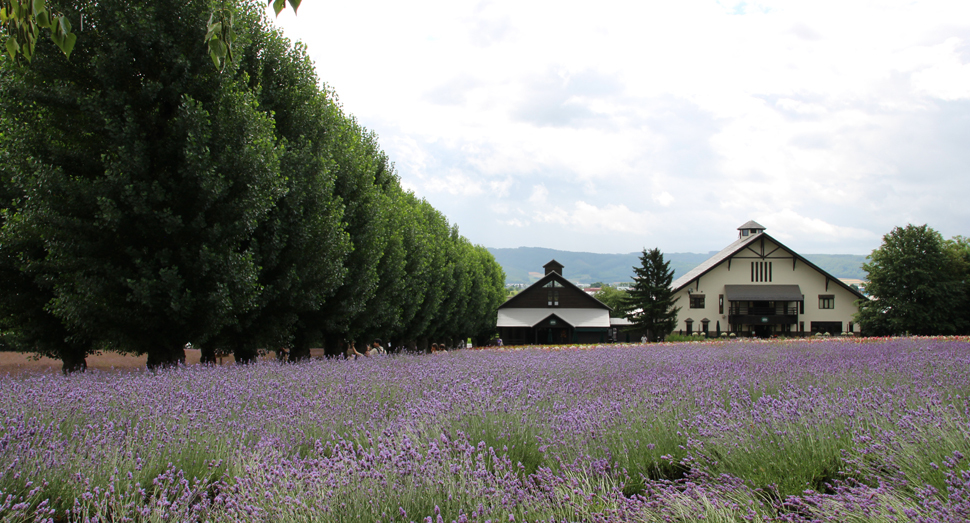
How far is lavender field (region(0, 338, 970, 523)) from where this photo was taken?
386 centimetres

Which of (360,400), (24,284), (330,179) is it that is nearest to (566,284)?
(330,179)

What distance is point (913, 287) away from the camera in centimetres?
4803

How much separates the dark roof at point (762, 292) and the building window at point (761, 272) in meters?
0.78

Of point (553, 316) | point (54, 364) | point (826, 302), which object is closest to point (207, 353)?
point (54, 364)

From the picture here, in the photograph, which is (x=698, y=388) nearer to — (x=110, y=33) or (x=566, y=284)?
(x=110, y=33)

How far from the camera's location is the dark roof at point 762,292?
5744 cm

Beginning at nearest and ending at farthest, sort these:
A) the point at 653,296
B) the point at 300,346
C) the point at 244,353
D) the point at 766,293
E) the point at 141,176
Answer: the point at 141,176
the point at 244,353
the point at 300,346
the point at 653,296
the point at 766,293

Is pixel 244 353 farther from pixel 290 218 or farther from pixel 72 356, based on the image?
pixel 72 356

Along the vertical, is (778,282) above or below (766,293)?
above

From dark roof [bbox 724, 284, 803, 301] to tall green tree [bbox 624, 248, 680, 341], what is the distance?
12487 mm

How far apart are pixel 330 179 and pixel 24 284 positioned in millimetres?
8298

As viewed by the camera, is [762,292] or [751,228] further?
[751,228]

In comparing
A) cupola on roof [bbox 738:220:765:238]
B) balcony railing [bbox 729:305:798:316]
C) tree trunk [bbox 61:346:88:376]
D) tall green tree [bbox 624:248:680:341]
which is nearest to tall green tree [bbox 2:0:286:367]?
tree trunk [bbox 61:346:88:376]

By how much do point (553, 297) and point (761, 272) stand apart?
2229 centimetres
